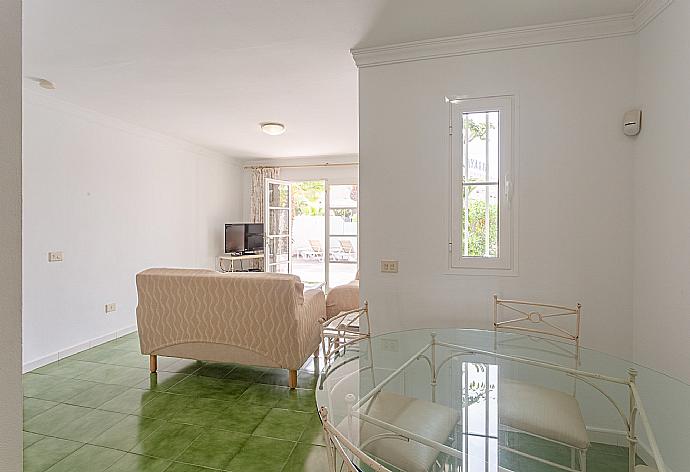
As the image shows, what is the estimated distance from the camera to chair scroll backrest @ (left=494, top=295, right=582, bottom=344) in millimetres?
2695

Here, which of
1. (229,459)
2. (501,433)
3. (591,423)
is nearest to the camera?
(501,433)

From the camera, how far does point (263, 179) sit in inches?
306

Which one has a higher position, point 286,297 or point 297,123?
point 297,123

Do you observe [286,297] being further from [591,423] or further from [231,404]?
[591,423]

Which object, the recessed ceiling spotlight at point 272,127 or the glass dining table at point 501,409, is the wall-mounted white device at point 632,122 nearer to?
the glass dining table at point 501,409

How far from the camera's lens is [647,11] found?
2.38m

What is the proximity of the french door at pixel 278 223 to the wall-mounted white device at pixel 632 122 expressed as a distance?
5.73 m

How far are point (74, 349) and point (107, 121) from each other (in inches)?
103

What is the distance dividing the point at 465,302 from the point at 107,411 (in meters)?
2.79

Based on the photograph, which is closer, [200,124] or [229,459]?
[229,459]

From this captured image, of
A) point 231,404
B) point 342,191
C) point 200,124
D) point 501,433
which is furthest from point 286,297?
point 342,191

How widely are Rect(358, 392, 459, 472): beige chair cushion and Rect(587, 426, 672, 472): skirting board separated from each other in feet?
1.85

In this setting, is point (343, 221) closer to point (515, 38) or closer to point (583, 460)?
point (515, 38)

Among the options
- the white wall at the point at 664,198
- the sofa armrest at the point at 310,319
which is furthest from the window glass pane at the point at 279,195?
the white wall at the point at 664,198
